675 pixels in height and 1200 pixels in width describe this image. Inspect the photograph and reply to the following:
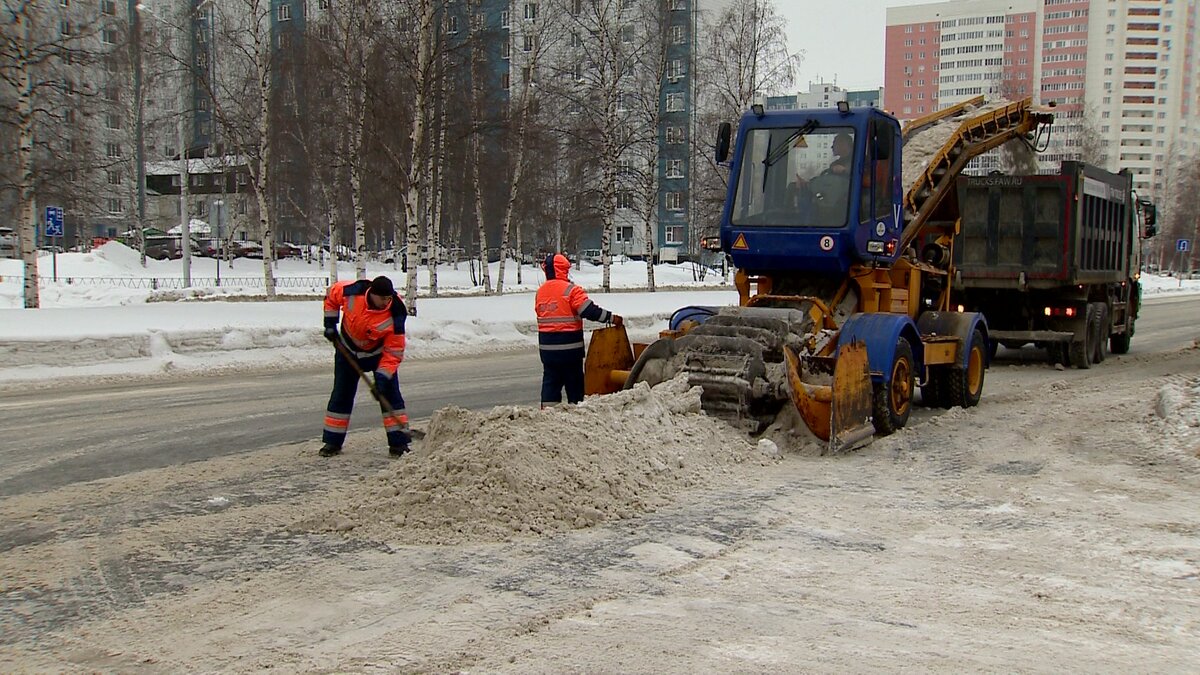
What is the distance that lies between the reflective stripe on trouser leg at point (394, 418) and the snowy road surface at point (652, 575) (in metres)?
0.32

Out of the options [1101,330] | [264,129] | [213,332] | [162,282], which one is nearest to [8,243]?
[162,282]

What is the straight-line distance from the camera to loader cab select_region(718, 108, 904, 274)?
30.4 feet

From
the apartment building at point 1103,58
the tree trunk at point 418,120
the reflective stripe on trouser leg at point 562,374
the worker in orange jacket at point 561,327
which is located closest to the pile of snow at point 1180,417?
the worker in orange jacket at point 561,327

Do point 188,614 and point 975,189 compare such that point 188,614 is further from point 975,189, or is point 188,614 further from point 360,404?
point 975,189

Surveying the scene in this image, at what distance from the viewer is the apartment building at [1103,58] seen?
379ft

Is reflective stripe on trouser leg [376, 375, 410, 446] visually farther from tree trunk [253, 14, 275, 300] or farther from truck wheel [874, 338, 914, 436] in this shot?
tree trunk [253, 14, 275, 300]

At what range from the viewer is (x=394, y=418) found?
26.7 feet

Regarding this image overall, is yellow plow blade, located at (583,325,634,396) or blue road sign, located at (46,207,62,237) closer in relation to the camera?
yellow plow blade, located at (583,325,634,396)

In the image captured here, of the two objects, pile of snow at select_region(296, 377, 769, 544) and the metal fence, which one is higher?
the metal fence

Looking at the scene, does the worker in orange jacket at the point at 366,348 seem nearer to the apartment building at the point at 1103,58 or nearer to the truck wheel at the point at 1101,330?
the truck wheel at the point at 1101,330

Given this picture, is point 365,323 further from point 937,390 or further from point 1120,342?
point 1120,342

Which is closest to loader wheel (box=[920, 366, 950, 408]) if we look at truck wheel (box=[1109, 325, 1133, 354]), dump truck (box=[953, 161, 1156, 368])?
dump truck (box=[953, 161, 1156, 368])

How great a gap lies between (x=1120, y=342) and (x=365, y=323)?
1485 centimetres

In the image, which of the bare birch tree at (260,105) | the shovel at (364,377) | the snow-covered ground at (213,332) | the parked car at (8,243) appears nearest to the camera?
the shovel at (364,377)
